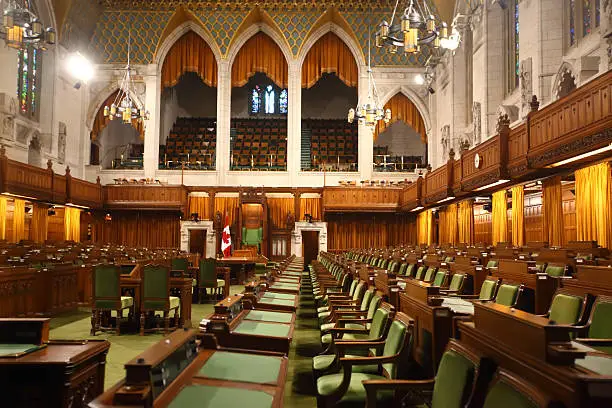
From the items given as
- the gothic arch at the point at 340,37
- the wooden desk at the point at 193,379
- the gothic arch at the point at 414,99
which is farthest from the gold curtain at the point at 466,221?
the wooden desk at the point at 193,379

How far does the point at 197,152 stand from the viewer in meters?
24.8

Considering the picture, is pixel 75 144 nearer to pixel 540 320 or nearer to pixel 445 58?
pixel 445 58

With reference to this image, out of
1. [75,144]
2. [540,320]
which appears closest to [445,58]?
[75,144]

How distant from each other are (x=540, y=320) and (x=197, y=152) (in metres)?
24.0

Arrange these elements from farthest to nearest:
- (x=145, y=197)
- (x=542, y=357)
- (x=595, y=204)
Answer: (x=145, y=197) → (x=595, y=204) → (x=542, y=357)

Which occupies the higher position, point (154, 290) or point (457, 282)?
point (457, 282)

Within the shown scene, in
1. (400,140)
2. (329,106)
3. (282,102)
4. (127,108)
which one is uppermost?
(282,102)

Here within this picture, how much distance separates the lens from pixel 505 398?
1.58m

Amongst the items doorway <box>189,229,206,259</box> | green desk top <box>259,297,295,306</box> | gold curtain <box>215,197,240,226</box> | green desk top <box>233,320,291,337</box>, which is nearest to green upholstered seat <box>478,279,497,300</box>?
green desk top <box>259,297,295,306</box>

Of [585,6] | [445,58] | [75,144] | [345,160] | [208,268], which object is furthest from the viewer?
[345,160]

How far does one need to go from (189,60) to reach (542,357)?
24.0 m

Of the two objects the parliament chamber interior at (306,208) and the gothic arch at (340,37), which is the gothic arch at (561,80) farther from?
the gothic arch at (340,37)

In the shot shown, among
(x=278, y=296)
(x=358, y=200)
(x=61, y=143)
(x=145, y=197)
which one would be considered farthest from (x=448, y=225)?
(x=61, y=143)

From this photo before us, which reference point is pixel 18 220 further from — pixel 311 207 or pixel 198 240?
pixel 311 207
